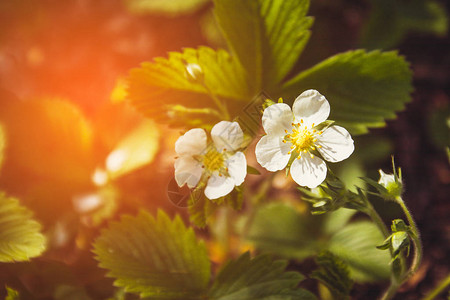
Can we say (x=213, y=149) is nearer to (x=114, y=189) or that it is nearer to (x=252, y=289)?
(x=252, y=289)

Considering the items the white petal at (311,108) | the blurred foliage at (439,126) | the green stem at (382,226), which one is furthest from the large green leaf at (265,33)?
the blurred foliage at (439,126)

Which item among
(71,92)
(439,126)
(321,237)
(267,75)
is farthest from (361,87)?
(71,92)

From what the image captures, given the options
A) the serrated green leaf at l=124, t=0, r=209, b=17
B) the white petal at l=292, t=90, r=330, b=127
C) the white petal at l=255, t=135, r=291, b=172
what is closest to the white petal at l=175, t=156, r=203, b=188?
the white petal at l=255, t=135, r=291, b=172

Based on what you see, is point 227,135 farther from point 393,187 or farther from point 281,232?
point 281,232

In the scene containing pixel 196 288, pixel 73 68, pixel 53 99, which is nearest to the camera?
pixel 196 288

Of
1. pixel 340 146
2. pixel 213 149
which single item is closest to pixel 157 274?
pixel 213 149

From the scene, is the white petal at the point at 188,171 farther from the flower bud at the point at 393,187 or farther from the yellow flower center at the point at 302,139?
the flower bud at the point at 393,187
